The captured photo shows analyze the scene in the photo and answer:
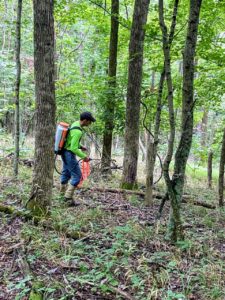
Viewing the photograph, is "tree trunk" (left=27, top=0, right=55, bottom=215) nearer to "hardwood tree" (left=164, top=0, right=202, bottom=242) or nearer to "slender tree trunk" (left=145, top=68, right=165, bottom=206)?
"hardwood tree" (left=164, top=0, right=202, bottom=242)

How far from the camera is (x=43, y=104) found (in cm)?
516

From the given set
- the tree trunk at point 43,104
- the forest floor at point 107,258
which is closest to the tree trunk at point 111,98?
the forest floor at point 107,258

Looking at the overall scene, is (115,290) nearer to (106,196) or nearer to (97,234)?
(97,234)

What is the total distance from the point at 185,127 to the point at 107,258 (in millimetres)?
2152

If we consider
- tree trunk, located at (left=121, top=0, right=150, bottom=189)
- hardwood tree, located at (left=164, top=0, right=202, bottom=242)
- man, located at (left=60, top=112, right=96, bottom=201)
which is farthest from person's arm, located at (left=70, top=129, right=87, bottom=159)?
hardwood tree, located at (left=164, top=0, right=202, bottom=242)

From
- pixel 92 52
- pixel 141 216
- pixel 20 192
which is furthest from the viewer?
pixel 92 52

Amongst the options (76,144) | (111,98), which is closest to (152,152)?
(76,144)

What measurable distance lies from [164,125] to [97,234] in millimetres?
7405

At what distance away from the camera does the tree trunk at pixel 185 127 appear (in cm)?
475

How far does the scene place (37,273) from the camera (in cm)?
375

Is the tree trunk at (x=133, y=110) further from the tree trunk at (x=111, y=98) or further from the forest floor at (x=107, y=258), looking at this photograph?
the forest floor at (x=107, y=258)

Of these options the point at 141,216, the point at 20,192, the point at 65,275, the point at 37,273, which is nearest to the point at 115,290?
the point at 65,275

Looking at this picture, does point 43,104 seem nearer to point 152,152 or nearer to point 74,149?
point 74,149

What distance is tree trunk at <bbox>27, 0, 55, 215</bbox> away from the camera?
16.6 feet
